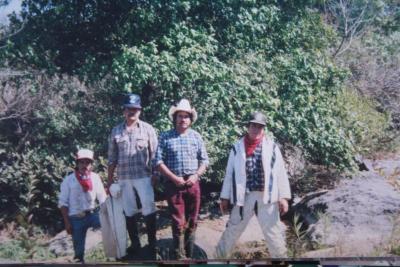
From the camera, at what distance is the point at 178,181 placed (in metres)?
5.48

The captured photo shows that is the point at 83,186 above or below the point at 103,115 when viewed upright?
below

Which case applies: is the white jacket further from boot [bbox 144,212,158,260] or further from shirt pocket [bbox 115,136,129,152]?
shirt pocket [bbox 115,136,129,152]

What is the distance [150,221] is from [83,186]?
840 millimetres

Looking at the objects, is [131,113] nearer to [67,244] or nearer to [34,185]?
[67,244]

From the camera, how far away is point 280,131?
29.0 ft

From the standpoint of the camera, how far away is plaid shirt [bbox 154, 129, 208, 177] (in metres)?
5.54

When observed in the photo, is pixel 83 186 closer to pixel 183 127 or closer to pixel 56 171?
pixel 183 127

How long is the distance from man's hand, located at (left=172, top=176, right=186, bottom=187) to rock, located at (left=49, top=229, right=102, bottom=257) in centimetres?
222

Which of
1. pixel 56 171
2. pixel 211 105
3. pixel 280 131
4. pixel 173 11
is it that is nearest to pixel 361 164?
pixel 280 131

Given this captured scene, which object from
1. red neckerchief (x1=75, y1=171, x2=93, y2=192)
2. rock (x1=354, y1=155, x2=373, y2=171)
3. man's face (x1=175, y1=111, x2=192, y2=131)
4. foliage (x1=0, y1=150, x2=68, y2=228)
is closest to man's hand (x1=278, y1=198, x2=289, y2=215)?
man's face (x1=175, y1=111, x2=192, y2=131)

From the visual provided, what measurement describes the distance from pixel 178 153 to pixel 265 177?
3.13ft

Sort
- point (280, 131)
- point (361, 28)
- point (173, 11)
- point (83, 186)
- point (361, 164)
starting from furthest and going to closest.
Answer: point (361, 28) < point (361, 164) < point (280, 131) < point (173, 11) < point (83, 186)

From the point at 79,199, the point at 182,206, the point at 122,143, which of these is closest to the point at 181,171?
the point at 182,206

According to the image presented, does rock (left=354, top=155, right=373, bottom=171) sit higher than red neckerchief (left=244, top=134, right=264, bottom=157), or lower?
higher
